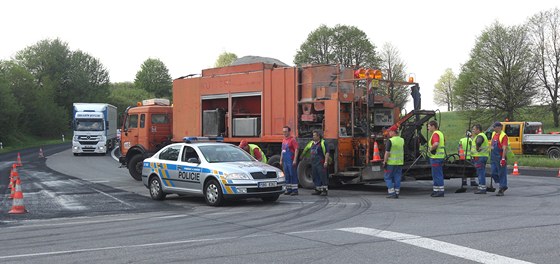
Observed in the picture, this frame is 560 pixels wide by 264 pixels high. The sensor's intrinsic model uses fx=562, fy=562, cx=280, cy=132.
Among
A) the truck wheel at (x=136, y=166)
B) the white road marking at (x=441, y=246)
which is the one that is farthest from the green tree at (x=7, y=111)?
the white road marking at (x=441, y=246)

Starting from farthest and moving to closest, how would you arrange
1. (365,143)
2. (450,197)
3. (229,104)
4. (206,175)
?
(229,104) → (365,143) → (450,197) → (206,175)

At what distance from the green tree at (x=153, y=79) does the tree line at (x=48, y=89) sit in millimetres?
3523

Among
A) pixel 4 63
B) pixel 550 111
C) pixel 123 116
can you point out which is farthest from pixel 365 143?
pixel 4 63

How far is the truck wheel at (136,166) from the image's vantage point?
19.2 meters

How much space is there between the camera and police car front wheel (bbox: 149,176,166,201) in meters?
13.5

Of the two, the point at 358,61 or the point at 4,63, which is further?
the point at 4,63

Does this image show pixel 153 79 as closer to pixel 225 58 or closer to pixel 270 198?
pixel 225 58

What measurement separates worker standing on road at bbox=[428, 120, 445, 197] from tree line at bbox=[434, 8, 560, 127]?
3906cm

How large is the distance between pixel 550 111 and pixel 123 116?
41761 millimetres

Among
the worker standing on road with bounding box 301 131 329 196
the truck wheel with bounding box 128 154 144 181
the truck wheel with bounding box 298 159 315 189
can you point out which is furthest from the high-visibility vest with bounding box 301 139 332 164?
the truck wheel with bounding box 128 154 144 181

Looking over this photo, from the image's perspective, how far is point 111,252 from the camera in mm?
7230

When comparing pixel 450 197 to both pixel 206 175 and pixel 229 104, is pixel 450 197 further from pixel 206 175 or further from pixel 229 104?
pixel 229 104

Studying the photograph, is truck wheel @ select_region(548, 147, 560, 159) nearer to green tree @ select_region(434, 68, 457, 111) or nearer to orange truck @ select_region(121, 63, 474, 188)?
orange truck @ select_region(121, 63, 474, 188)

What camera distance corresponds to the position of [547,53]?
50812 mm
